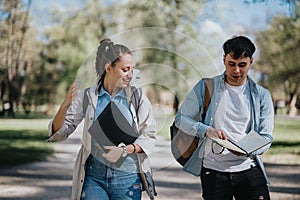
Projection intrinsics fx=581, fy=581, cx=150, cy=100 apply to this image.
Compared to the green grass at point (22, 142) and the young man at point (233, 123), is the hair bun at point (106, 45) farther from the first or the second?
the green grass at point (22, 142)

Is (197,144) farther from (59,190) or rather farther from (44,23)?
(44,23)

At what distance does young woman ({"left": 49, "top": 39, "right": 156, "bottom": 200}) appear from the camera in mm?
2922

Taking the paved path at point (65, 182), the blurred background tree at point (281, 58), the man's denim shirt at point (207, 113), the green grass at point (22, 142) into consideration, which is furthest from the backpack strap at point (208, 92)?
the blurred background tree at point (281, 58)

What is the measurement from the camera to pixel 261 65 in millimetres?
12812

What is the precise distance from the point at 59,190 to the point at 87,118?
4652 mm

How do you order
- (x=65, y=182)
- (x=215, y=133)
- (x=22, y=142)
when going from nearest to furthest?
(x=215, y=133) → (x=65, y=182) → (x=22, y=142)

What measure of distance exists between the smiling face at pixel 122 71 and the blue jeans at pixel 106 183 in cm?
41

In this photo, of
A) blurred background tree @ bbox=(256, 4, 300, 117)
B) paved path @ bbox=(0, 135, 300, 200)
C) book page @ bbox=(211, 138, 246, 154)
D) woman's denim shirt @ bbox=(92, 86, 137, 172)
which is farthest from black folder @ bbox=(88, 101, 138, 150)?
blurred background tree @ bbox=(256, 4, 300, 117)

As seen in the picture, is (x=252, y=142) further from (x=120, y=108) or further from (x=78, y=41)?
(x=78, y=41)

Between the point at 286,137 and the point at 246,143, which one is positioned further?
the point at 286,137

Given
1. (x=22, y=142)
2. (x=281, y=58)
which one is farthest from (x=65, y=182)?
(x=22, y=142)

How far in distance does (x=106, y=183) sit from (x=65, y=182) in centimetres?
535

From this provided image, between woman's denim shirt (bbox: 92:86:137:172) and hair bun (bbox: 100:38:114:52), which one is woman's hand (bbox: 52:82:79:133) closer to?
woman's denim shirt (bbox: 92:86:137:172)

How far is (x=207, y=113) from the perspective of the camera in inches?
122
